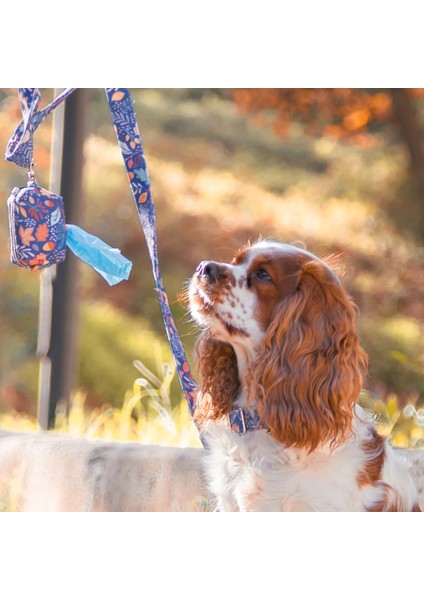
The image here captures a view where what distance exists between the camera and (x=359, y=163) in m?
7.52

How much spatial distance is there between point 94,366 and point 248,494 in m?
4.87

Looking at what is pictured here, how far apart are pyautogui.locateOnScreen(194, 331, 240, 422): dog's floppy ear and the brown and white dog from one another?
57 mm

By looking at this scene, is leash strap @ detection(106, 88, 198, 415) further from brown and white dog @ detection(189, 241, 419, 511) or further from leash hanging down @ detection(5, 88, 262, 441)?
brown and white dog @ detection(189, 241, 419, 511)

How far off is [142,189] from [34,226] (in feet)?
1.22

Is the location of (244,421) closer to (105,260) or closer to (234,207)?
(105,260)

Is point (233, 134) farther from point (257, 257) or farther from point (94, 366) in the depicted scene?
point (257, 257)

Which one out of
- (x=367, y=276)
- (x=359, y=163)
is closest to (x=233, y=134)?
(x=359, y=163)

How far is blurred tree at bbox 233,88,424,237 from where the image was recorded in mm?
6836

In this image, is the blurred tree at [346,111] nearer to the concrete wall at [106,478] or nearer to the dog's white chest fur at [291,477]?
the concrete wall at [106,478]

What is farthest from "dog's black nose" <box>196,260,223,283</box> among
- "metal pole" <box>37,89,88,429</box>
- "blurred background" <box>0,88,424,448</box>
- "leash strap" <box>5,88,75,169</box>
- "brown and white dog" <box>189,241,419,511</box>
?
"blurred background" <box>0,88,424,448</box>

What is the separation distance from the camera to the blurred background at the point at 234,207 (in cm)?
690

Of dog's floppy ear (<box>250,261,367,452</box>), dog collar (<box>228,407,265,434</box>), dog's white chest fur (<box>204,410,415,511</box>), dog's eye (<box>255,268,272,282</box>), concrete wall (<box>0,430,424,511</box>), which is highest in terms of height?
dog's eye (<box>255,268,272,282</box>)

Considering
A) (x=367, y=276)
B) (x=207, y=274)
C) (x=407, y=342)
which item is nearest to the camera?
(x=207, y=274)

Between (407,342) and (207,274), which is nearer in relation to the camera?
(207,274)
